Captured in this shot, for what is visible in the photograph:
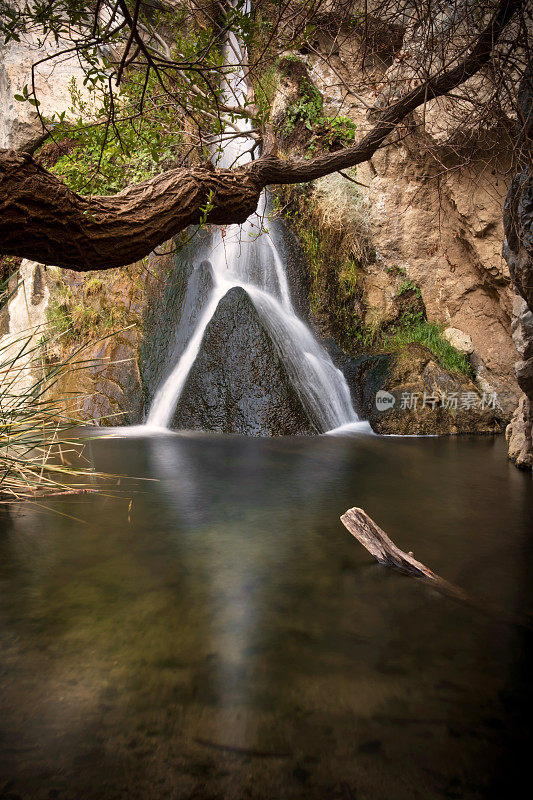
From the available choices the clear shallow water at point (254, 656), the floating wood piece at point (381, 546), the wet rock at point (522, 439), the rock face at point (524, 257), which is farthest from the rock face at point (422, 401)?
the floating wood piece at point (381, 546)

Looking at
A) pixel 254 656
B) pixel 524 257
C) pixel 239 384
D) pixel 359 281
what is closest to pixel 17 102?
pixel 239 384

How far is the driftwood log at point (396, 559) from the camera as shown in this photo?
2266mm

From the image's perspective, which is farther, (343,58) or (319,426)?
(343,58)

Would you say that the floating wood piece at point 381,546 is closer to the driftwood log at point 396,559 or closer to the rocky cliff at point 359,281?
the driftwood log at point 396,559

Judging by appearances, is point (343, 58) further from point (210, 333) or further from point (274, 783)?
point (274, 783)

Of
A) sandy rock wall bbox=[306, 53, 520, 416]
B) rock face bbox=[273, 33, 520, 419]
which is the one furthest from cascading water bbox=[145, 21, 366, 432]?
sandy rock wall bbox=[306, 53, 520, 416]

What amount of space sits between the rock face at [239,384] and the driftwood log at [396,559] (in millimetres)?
3929

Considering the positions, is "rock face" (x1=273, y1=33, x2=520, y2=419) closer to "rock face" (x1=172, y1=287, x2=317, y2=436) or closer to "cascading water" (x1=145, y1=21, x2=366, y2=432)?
"cascading water" (x1=145, y1=21, x2=366, y2=432)

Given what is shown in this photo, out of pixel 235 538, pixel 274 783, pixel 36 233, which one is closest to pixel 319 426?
pixel 235 538

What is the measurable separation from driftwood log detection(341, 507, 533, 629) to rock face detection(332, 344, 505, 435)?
4.56 m

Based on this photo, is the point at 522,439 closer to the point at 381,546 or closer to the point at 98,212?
the point at 381,546

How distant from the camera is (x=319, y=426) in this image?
266 inches

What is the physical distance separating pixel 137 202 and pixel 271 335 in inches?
176

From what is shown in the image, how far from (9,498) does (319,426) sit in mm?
4010
